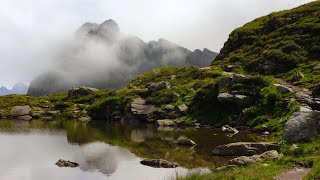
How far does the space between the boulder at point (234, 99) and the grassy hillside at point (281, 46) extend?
13.9 m

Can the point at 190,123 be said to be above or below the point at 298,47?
below

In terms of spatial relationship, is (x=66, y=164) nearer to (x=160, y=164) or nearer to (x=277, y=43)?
(x=160, y=164)

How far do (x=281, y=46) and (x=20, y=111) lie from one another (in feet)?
315

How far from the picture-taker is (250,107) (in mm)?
83125

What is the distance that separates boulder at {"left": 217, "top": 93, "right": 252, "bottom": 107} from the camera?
280 feet

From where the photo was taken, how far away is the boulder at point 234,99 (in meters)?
85.2

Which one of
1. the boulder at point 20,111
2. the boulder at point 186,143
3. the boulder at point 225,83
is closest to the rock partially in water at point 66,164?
the boulder at point 186,143

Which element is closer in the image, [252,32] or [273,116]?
[273,116]

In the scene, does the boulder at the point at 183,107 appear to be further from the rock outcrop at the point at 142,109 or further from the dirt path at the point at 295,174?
the dirt path at the point at 295,174

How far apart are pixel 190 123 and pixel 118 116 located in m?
34.4

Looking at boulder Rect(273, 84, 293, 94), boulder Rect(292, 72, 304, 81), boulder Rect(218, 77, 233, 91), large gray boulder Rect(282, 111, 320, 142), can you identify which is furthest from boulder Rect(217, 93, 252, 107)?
large gray boulder Rect(282, 111, 320, 142)

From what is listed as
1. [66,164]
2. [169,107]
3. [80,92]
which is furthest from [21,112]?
[66,164]

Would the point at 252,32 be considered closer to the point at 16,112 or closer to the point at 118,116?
the point at 118,116

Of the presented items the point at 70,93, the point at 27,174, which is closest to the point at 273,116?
the point at 27,174
